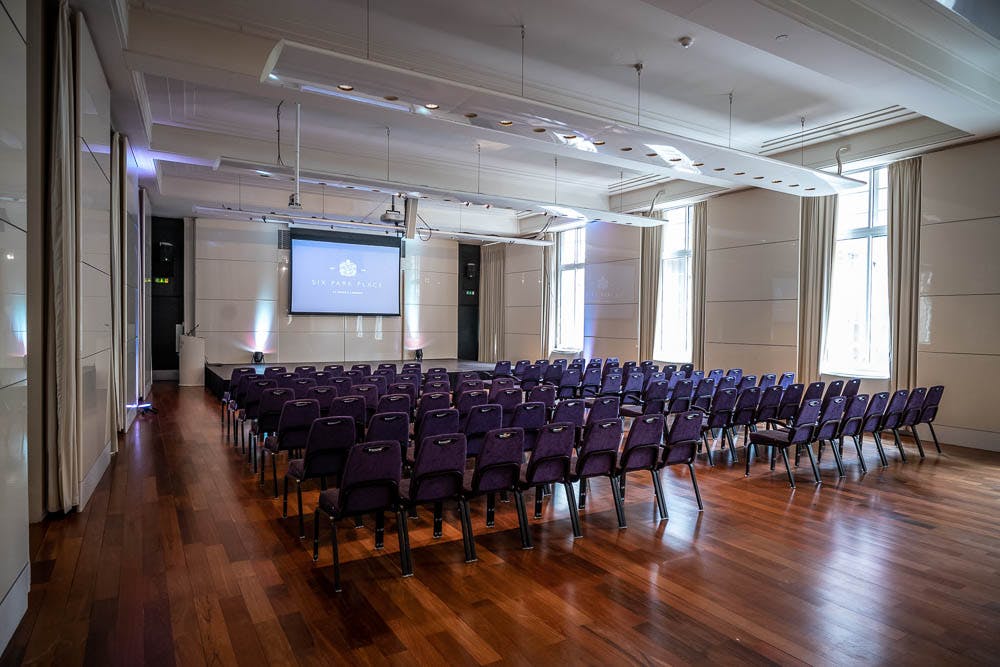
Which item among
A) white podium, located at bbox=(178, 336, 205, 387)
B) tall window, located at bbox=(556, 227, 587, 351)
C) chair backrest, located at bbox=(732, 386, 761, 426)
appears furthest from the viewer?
tall window, located at bbox=(556, 227, 587, 351)

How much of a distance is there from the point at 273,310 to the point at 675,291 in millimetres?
9793

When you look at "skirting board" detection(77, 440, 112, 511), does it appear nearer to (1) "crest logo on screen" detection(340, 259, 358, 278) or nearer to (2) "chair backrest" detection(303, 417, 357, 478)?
(2) "chair backrest" detection(303, 417, 357, 478)

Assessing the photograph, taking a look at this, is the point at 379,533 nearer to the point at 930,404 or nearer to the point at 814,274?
the point at 930,404

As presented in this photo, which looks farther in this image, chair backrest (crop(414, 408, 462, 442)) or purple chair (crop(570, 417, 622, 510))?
chair backrest (crop(414, 408, 462, 442))

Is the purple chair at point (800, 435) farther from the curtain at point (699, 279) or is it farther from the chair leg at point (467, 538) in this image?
the curtain at point (699, 279)

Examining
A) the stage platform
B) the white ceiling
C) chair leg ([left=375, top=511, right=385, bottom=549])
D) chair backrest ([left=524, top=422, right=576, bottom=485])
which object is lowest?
chair leg ([left=375, top=511, right=385, bottom=549])

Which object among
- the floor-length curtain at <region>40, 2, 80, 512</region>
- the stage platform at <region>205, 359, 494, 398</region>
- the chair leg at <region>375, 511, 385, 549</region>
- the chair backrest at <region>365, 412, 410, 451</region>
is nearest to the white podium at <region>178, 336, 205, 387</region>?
the stage platform at <region>205, 359, 494, 398</region>

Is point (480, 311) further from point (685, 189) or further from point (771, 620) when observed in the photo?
point (771, 620)

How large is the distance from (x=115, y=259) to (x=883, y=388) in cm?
1053

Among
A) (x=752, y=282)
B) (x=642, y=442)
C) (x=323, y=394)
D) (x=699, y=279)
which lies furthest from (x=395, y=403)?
(x=699, y=279)

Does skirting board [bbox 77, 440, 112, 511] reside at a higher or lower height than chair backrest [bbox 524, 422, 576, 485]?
lower

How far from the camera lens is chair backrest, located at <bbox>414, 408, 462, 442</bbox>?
15.2 feet

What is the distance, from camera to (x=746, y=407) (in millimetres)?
6746

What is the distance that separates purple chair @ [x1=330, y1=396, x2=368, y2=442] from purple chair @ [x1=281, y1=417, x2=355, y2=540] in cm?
110
